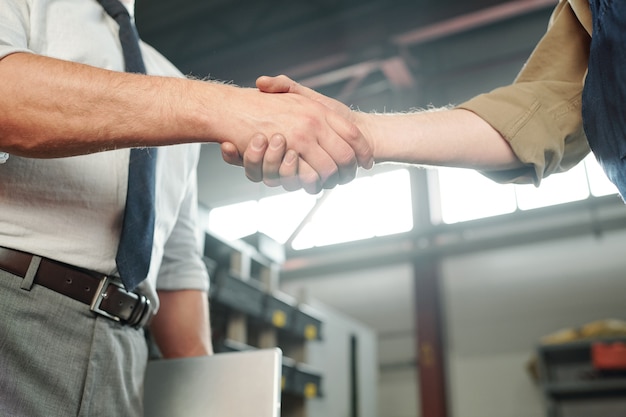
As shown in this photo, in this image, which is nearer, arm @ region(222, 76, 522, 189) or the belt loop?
the belt loop

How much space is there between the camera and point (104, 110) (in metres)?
0.79

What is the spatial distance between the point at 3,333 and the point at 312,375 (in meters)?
3.11

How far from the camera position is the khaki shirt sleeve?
3.37 feet

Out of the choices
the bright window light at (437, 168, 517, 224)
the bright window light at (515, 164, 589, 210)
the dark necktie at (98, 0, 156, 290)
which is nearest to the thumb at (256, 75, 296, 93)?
the dark necktie at (98, 0, 156, 290)

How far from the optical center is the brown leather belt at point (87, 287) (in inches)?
33.0

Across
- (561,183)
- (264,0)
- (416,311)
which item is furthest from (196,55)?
(561,183)

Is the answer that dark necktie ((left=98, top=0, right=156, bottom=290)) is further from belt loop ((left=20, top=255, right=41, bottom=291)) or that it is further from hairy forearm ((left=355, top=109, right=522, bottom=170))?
hairy forearm ((left=355, top=109, right=522, bottom=170))

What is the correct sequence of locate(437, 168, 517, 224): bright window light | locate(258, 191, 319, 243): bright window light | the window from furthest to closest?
locate(258, 191, 319, 243): bright window light
locate(437, 168, 517, 224): bright window light
the window

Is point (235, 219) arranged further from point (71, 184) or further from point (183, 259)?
point (71, 184)

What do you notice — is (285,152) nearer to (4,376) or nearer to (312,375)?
(4,376)

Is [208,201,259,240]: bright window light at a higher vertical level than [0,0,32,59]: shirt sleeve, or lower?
higher

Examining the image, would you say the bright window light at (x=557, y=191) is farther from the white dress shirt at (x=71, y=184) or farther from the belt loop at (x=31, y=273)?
the belt loop at (x=31, y=273)

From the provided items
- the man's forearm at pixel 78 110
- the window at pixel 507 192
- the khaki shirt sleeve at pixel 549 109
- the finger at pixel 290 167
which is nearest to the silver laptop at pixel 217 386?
the finger at pixel 290 167

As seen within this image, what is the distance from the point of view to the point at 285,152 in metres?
0.91
